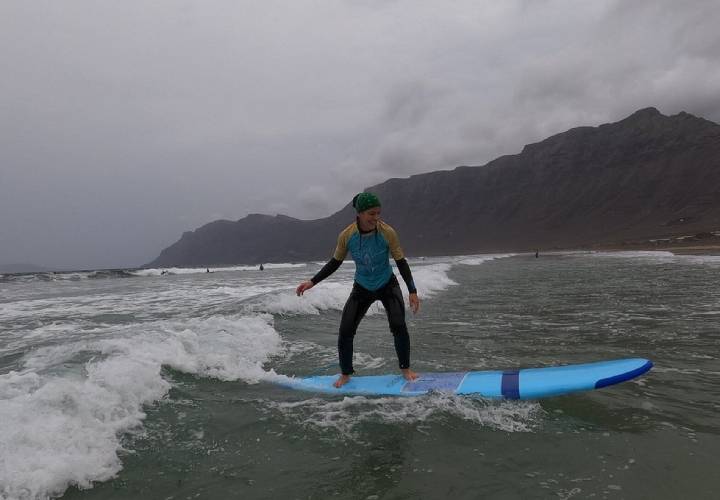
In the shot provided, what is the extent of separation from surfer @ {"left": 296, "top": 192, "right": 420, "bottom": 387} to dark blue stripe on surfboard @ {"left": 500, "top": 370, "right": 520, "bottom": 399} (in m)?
1.10

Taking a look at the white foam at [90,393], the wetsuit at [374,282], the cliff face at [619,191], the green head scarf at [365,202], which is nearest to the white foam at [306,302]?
the white foam at [90,393]

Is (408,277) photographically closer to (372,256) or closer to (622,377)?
(372,256)

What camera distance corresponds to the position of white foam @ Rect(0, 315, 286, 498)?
329 centimetres

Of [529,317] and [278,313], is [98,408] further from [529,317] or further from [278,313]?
[529,317]

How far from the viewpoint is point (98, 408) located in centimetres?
432

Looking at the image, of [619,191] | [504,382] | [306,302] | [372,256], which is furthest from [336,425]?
[619,191]

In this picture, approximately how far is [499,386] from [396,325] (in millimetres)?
1428

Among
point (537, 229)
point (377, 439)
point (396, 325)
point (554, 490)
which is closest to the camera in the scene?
point (554, 490)

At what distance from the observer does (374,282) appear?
569cm

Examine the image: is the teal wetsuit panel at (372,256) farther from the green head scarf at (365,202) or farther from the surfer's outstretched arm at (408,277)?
the green head scarf at (365,202)

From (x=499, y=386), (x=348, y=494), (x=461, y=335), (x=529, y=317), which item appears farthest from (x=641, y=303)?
(x=348, y=494)

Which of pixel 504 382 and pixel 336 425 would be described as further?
pixel 504 382

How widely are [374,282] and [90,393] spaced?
337cm

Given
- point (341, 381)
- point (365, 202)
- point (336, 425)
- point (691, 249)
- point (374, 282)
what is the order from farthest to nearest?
point (691, 249), point (374, 282), point (341, 381), point (365, 202), point (336, 425)
